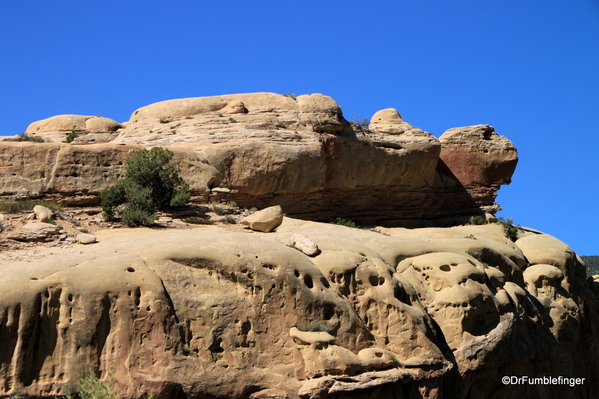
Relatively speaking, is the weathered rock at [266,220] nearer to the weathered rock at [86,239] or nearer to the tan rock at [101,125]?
the weathered rock at [86,239]

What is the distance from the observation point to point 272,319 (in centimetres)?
1795

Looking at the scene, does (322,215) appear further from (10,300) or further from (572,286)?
(10,300)

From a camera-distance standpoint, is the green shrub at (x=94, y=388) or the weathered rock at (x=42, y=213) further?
the weathered rock at (x=42, y=213)

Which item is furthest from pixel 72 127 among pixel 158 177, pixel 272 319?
pixel 272 319

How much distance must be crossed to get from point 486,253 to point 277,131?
31.0ft

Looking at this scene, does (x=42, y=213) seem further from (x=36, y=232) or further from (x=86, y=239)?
(x=86, y=239)

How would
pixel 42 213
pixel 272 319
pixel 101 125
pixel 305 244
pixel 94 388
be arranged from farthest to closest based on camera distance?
pixel 101 125
pixel 42 213
pixel 305 244
pixel 272 319
pixel 94 388

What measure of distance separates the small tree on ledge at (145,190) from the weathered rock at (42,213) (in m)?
2.05

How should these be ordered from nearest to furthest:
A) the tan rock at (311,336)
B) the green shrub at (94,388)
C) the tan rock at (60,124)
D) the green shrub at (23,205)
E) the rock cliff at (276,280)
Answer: the green shrub at (94,388) < the rock cliff at (276,280) < the tan rock at (311,336) < the green shrub at (23,205) < the tan rock at (60,124)

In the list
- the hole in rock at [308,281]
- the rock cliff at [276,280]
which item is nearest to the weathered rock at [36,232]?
the rock cliff at [276,280]

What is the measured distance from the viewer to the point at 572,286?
29.2m
